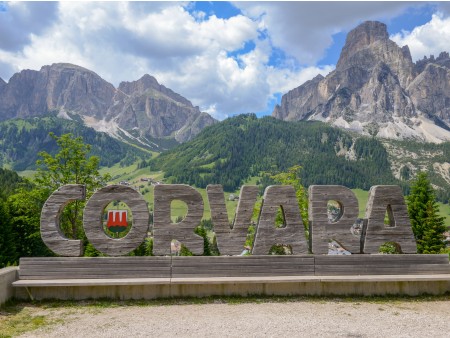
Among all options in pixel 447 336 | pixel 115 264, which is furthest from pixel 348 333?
pixel 115 264

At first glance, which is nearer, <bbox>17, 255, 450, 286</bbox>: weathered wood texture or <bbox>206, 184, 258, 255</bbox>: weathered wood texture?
<bbox>17, 255, 450, 286</bbox>: weathered wood texture

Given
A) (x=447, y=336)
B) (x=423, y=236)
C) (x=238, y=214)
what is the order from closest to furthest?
(x=447, y=336)
(x=238, y=214)
(x=423, y=236)

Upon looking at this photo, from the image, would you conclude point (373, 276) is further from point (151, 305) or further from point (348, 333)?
point (151, 305)

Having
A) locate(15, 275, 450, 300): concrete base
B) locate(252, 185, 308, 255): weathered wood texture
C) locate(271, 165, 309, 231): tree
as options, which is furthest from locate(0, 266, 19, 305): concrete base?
locate(271, 165, 309, 231): tree

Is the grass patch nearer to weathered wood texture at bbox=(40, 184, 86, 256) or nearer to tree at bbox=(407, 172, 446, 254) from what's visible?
weathered wood texture at bbox=(40, 184, 86, 256)

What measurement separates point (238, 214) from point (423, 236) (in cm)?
2587

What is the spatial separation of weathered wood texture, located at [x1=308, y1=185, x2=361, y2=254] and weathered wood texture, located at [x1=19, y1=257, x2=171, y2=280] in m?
5.60

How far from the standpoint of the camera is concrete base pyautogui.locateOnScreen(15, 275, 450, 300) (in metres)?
12.9

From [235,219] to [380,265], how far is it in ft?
18.5

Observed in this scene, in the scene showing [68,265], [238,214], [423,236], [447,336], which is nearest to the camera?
[447,336]

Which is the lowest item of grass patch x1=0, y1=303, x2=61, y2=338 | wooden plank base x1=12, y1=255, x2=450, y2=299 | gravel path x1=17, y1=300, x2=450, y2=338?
gravel path x1=17, y1=300, x2=450, y2=338

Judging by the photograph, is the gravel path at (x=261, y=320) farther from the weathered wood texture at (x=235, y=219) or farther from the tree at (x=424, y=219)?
the tree at (x=424, y=219)

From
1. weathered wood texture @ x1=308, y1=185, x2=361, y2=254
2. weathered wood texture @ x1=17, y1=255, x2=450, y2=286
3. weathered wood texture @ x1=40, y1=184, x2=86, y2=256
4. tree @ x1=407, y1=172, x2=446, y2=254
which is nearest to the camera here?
weathered wood texture @ x1=17, y1=255, x2=450, y2=286

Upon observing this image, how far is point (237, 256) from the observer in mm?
13500
